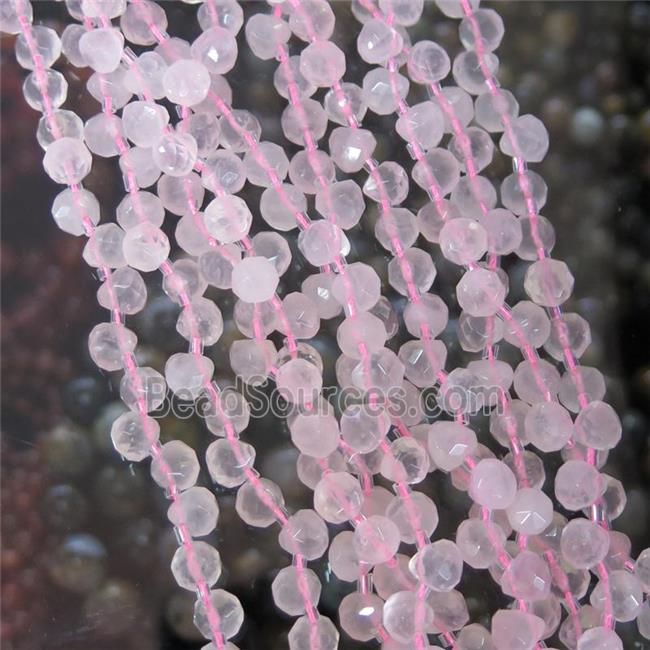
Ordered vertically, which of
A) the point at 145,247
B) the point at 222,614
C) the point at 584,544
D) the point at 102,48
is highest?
the point at 102,48

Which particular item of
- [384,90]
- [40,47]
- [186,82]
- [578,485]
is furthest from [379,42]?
[578,485]

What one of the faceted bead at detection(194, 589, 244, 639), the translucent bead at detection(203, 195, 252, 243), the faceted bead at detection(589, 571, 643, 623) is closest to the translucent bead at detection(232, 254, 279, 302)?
the translucent bead at detection(203, 195, 252, 243)

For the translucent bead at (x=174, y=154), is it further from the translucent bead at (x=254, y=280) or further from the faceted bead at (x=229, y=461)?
the faceted bead at (x=229, y=461)

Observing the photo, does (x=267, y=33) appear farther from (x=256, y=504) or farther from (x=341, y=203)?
(x=256, y=504)

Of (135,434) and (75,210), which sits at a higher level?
(75,210)

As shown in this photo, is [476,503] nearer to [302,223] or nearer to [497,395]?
[497,395]

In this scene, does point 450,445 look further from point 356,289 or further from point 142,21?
point 142,21

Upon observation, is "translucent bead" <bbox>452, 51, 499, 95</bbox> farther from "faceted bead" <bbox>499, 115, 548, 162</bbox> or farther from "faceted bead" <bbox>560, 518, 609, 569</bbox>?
"faceted bead" <bbox>560, 518, 609, 569</bbox>

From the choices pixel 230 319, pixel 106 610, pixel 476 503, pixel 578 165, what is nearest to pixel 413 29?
pixel 578 165
